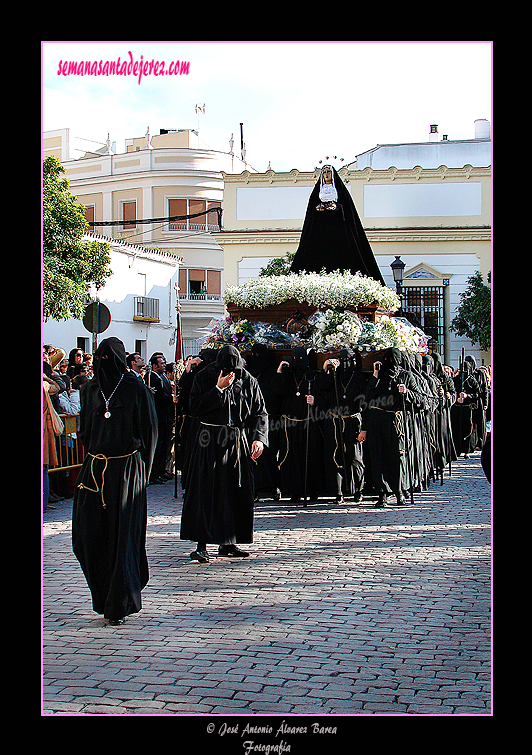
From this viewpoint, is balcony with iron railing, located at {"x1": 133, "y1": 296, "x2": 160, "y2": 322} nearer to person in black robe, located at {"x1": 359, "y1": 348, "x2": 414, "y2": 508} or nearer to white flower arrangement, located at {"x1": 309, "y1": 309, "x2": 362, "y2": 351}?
white flower arrangement, located at {"x1": 309, "y1": 309, "x2": 362, "y2": 351}

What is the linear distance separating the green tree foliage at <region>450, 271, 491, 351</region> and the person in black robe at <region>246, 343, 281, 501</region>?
12351 mm

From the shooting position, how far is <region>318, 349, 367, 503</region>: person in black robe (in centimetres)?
1130

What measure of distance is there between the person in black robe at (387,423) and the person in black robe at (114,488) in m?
5.46

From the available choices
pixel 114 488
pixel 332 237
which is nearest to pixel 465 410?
pixel 332 237

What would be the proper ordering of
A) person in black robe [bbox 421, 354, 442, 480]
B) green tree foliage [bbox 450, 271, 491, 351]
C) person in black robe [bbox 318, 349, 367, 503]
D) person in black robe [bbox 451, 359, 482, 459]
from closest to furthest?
person in black robe [bbox 318, 349, 367, 503] → person in black robe [bbox 421, 354, 442, 480] → person in black robe [bbox 451, 359, 482, 459] → green tree foliage [bbox 450, 271, 491, 351]

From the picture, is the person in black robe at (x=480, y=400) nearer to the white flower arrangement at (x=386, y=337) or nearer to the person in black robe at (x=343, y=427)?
the white flower arrangement at (x=386, y=337)

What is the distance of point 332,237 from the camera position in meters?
15.3

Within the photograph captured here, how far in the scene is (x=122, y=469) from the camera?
→ 236 inches

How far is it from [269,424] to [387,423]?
164cm

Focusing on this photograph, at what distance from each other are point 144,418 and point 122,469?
0.40 metres

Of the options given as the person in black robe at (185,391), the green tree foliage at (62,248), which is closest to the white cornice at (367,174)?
the green tree foliage at (62,248)

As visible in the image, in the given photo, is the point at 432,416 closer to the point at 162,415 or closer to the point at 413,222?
the point at 162,415

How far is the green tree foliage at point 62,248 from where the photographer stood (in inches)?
627

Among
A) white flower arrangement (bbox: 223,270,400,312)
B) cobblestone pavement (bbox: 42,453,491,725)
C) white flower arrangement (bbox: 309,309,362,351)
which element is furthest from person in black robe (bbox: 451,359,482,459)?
cobblestone pavement (bbox: 42,453,491,725)
